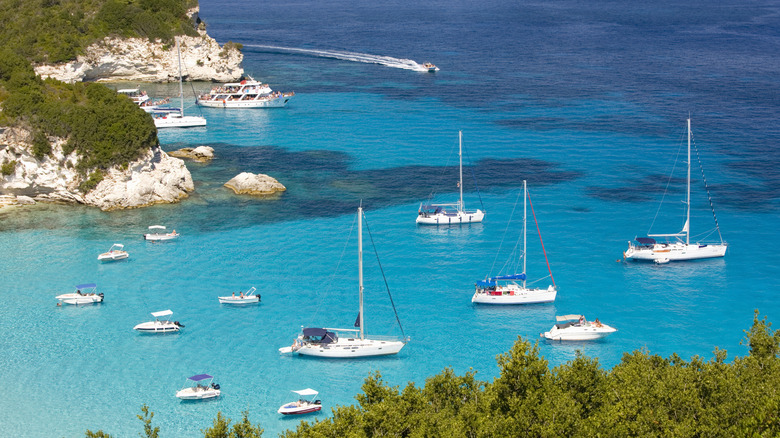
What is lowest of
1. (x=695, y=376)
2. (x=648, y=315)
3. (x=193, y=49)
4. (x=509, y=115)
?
(x=648, y=315)

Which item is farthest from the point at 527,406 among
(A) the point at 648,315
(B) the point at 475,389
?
(A) the point at 648,315

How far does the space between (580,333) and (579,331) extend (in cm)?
22

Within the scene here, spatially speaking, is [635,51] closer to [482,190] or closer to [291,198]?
[482,190]

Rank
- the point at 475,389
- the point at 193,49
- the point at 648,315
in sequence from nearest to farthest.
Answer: the point at 475,389
the point at 648,315
the point at 193,49

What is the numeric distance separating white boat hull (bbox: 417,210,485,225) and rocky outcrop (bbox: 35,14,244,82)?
80.7 meters

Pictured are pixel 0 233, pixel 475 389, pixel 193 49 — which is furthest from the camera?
pixel 193 49

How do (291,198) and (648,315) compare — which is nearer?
(648,315)

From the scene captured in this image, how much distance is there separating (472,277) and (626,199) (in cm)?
2745

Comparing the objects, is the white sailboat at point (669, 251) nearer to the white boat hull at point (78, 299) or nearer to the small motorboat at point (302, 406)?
the small motorboat at point (302, 406)

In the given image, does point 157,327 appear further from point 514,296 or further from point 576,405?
point 576,405

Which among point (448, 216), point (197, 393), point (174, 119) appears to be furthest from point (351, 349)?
point (174, 119)

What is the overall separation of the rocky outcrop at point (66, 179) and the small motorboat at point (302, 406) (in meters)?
42.5

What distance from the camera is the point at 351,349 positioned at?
56906 millimetres

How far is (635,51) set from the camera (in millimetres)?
174500
